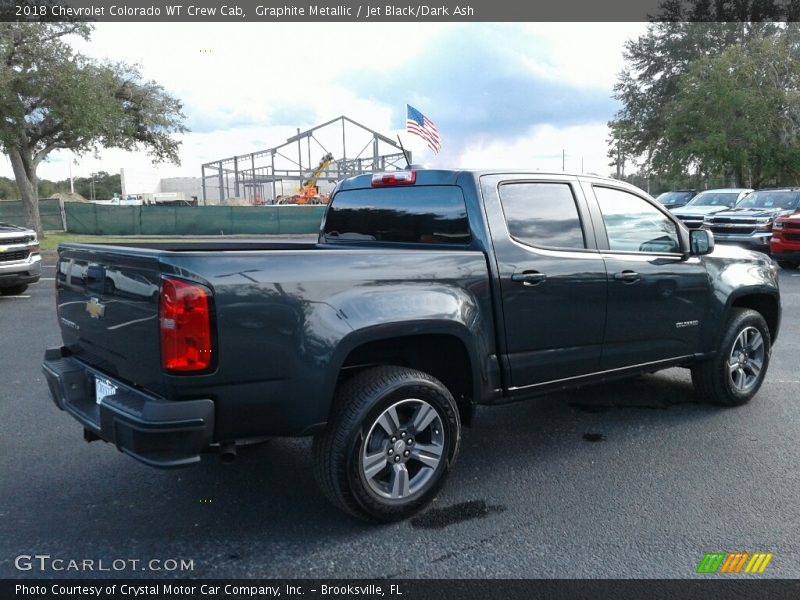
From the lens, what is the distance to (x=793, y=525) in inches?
138

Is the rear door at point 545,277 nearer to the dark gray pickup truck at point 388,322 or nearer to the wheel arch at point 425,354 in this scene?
the dark gray pickup truck at point 388,322

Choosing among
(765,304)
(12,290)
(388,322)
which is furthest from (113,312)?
(12,290)

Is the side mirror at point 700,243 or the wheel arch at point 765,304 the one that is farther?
the wheel arch at point 765,304

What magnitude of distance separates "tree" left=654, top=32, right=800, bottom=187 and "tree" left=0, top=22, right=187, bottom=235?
27.3 m

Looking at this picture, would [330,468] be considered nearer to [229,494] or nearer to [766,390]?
[229,494]

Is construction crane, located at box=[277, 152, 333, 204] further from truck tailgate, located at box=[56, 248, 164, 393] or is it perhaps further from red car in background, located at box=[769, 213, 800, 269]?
truck tailgate, located at box=[56, 248, 164, 393]

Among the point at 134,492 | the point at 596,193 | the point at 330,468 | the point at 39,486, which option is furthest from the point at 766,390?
the point at 39,486

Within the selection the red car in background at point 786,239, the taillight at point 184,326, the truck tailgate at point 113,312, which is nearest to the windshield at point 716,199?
the red car in background at point 786,239

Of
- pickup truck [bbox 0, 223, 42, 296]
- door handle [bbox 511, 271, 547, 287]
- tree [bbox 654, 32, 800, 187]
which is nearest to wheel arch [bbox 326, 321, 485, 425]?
door handle [bbox 511, 271, 547, 287]

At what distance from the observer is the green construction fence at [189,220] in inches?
1127

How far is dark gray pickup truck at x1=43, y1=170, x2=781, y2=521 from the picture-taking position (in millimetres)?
3018

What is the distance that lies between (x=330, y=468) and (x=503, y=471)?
1351 millimetres

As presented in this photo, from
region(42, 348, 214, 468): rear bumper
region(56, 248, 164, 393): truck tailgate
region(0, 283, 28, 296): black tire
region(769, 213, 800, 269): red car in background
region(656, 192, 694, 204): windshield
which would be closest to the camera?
region(42, 348, 214, 468): rear bumper

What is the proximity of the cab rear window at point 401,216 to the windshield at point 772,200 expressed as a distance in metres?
15.5
